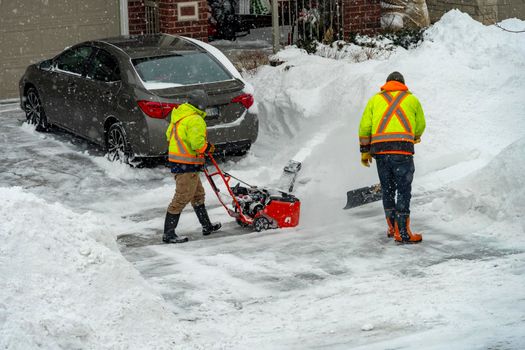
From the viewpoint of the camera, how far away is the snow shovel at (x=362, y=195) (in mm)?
→ 11070

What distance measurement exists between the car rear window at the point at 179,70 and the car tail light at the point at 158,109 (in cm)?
34

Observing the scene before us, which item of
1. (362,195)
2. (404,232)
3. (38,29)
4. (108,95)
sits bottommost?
(404,232)

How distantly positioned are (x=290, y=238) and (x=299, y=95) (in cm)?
454

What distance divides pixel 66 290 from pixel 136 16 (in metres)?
11.8

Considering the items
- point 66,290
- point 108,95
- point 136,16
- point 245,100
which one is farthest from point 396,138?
point 136,16

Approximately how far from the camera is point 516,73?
13.8 m

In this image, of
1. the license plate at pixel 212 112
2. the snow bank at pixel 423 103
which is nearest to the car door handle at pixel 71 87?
the license plate at pixel 212 112

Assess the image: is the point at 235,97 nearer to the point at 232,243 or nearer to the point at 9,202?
the point at 232,243

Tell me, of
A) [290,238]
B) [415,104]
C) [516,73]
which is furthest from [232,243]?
[516,73]

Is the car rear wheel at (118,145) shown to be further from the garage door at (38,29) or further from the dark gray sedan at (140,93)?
the garage door at (38,29)

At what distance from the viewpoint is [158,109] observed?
1227 centimetres

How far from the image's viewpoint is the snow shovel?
11.1m

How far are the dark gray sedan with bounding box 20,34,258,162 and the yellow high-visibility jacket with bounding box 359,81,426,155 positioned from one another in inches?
128

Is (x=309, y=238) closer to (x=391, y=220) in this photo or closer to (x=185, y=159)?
(x=391, y=220)
